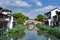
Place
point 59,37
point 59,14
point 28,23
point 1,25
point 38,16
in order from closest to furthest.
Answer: point 59,37, point 1,25, point 59,14, point 28,23, point 38,16

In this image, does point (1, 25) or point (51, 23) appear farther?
point (51, 23)

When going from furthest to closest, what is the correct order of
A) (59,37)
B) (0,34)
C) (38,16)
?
(38,16) < (0,34) < (59,37)

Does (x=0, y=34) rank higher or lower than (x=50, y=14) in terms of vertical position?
lower

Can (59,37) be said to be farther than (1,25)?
No

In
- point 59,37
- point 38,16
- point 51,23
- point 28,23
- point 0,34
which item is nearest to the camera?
point 59,37

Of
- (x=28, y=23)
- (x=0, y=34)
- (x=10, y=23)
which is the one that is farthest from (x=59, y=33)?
A: (x=28, y=23)

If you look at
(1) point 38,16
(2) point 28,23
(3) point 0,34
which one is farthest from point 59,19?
(1) point 38,16

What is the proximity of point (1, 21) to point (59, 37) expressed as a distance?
1345cm

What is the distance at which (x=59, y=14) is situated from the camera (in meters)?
44.8

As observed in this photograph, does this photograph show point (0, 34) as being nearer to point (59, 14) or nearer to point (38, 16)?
point (59, 14)

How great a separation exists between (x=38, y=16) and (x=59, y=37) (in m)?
69.7

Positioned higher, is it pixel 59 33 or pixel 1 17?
pixel 1 17

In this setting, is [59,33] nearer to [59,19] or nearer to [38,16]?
[59,19]

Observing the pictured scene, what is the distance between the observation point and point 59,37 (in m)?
30.0
